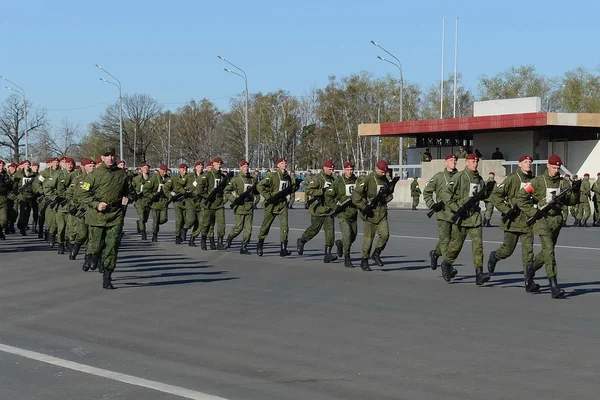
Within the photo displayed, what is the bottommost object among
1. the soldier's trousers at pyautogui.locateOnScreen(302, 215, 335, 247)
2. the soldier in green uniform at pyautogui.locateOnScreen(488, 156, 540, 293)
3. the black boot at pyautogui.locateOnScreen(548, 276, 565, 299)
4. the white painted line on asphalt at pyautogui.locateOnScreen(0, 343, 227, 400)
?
the white painted line on asphalt at pyautogui.locateOnScreen(0, 343, 227, 400)

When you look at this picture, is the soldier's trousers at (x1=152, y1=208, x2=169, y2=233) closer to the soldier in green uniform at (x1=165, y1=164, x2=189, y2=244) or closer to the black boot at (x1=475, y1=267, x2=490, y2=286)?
the soldier in green uniform at (x1=165, y1=164, x2=189, y2=244)

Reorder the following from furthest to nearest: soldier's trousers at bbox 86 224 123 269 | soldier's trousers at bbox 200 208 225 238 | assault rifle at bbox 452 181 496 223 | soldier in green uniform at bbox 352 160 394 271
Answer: soldier's trousers at bbox 200 208 225 238, soldier in green uniform at bbox 352 160 394 271, assault rifle at bbox 452 181 496 223, soldier's trousers at bbox 86 224 123 269

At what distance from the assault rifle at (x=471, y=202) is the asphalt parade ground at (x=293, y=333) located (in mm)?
999

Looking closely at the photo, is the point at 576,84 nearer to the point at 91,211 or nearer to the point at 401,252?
the point at 401,252

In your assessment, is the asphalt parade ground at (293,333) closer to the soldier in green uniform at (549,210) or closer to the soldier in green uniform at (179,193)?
the soldier in green uniform at (549,210)

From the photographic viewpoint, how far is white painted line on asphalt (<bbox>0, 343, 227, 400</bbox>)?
265 inches

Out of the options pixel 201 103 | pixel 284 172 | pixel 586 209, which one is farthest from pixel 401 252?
pixel 201 103

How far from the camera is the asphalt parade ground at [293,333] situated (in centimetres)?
710

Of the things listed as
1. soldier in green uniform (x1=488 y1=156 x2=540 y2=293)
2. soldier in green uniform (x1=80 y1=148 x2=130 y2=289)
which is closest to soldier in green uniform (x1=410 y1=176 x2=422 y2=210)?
soldier in green uniform (x1=488 y1=156 x2=540 y2=293)

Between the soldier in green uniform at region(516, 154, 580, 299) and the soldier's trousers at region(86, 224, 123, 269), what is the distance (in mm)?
5470

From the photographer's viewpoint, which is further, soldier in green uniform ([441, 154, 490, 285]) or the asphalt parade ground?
soldier in green uniform ([441, 154, 490, 285])

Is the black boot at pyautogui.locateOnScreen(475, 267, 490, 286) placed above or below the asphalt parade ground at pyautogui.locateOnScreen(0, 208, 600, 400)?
above

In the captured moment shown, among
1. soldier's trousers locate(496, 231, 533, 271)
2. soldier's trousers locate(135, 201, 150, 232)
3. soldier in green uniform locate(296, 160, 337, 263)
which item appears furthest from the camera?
soldier's trousers locate(135, 201, 150, 232)

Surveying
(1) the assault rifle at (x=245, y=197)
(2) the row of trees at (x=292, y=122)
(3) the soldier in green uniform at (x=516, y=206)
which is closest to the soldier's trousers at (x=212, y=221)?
(1) the assault rifle at (x=245, y=197)
